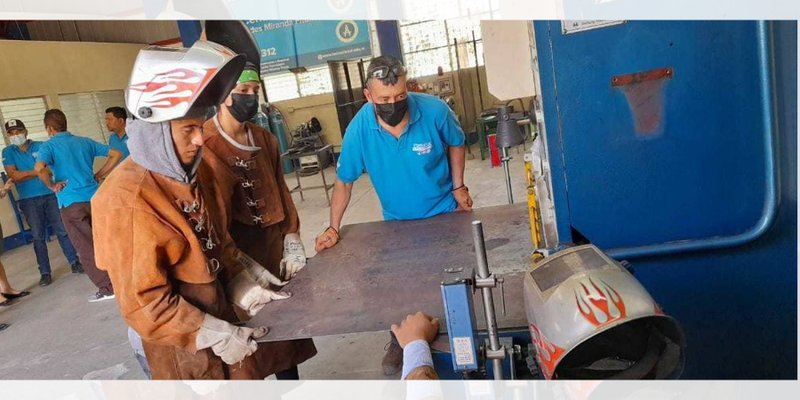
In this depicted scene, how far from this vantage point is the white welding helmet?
136cm

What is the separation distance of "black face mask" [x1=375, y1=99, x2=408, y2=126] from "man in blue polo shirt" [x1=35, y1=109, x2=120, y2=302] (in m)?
3.09

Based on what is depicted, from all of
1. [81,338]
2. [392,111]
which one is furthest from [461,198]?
[81,338]

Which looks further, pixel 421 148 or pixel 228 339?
pixel 421 148

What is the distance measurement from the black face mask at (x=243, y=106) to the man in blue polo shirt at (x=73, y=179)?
9.37 feet

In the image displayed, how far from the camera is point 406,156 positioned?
2.27m

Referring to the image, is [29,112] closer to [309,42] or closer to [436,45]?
[309,42]

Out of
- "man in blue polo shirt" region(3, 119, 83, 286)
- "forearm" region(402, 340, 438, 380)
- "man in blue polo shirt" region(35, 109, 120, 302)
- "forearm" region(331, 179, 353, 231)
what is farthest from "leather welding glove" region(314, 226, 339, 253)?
"man in blue polo shirt" region(3, 119, 83, 286)

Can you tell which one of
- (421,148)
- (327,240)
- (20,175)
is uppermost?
(20,175)

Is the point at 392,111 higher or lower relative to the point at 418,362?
higher

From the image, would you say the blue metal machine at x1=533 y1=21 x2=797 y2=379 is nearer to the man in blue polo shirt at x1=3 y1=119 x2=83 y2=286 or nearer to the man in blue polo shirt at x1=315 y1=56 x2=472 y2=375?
the man in blue polo shirt at x1=315 y1=56 x2=472 y2=375

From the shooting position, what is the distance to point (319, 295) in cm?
159

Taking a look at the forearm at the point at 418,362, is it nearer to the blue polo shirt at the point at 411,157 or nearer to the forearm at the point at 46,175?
the blue polo shirt at the point at 411,157

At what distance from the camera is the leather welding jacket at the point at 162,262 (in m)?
1.33

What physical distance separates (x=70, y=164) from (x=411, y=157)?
3.19 m
